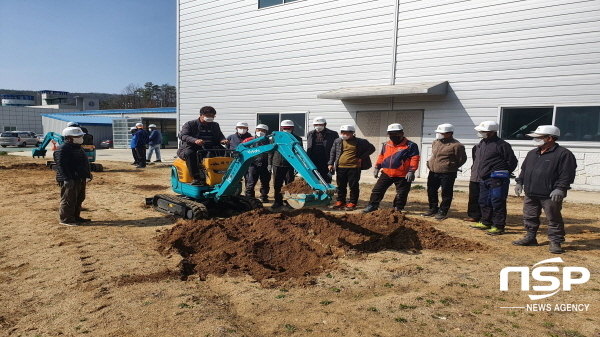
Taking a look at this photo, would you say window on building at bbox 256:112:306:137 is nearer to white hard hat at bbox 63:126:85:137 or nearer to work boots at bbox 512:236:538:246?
white hard hat at bbox 63:126:85:137

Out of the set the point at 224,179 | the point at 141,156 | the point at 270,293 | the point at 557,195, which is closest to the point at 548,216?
the point at 557,195

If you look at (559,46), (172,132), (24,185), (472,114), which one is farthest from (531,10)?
(172,132)

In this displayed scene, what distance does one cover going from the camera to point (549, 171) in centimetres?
550

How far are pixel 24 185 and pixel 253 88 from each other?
806cm

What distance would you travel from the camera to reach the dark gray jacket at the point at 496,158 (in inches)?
258

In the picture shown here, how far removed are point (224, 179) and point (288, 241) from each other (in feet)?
6.62

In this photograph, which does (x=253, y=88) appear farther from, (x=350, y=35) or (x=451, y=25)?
(x=451, y=25)

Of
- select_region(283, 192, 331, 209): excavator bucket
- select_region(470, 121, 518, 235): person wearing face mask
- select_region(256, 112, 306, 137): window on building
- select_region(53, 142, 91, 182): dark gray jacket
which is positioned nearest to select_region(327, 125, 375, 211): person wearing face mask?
select_region(470, 121, 518, 235): person wearing face mask

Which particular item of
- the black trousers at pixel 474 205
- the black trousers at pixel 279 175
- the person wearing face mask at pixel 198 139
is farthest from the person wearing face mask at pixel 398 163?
the person wearing face mask at pixel 198 139

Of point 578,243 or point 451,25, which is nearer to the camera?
point 578,243

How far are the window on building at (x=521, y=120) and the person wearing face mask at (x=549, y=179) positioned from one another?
5.60 metres

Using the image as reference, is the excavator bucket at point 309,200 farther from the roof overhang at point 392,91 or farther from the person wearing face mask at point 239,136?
the roof overhang at point 392,91

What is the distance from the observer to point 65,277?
4.48 metres

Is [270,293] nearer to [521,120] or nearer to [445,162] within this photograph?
[445,162]
